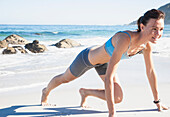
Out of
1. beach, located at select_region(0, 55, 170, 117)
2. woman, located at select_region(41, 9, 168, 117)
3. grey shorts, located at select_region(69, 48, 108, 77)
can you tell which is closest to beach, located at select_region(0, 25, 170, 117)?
beach, located at select_region(0, 55, 170, 117)

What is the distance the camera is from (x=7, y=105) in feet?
11.8

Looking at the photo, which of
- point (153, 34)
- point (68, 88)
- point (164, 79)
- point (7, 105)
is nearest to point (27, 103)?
point (7, 105)

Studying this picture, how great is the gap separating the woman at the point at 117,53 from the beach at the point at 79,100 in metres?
0.22

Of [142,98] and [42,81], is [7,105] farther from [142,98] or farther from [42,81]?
[142,98]

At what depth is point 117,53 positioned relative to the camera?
2445mm

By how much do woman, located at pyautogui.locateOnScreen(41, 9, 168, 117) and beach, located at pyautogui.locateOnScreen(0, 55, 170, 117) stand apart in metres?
0.22

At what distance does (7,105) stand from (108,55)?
5.60 feet

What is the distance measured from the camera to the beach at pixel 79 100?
10.2 ft

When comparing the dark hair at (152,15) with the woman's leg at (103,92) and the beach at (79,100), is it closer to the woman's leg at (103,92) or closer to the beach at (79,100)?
the woman's leg at (103,92)

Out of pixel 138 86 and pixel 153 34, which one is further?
pixel 138 86

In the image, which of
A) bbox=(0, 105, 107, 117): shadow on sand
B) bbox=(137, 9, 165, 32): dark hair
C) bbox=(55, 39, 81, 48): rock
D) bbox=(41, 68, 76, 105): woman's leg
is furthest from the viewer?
bbox=(55, 39, 81, 48): rock

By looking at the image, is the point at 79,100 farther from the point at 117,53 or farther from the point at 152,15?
the point at 152,15

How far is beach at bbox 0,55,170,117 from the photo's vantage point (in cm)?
311

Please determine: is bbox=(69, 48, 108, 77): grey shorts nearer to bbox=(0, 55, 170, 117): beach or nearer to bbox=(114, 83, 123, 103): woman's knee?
bbox=(114, 83, 123, 103): woman's knee
